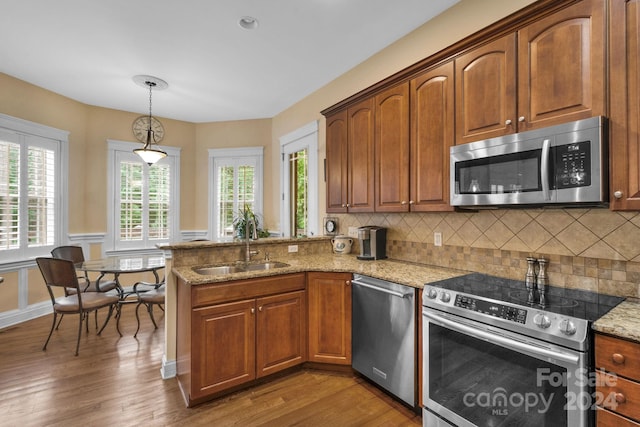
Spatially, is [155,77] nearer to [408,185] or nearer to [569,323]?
[408,185]

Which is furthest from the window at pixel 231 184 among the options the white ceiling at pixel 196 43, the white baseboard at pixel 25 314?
the white baseboard at pixel 25 314

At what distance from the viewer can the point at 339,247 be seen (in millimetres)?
3326

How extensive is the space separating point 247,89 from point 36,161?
3.04m

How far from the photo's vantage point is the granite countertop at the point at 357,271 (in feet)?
7.01

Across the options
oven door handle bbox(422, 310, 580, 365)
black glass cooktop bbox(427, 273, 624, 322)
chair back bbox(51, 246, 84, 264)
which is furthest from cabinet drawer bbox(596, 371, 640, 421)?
chair back bbox(51, 246, 84, 264)

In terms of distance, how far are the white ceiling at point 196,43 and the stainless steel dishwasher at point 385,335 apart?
7.49 feet

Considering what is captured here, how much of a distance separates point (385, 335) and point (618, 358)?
1.29 m

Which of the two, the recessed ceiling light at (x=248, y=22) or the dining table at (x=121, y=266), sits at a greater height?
the recessed ceiling light at (x=248, y=22)

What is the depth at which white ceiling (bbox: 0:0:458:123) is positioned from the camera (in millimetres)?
2566

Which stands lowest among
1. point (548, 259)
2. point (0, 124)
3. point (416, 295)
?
point (416, 295)

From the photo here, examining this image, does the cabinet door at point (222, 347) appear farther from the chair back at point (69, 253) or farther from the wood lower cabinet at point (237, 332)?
the chair back at point (69, 253)

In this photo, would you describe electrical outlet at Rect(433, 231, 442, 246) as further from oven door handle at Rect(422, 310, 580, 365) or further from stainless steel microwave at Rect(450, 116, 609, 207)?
oven door handle at Rect(422, 310, 580, 365)

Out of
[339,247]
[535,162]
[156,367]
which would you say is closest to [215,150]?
[339,247]

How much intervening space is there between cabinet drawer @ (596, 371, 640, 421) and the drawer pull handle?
0.06 m
